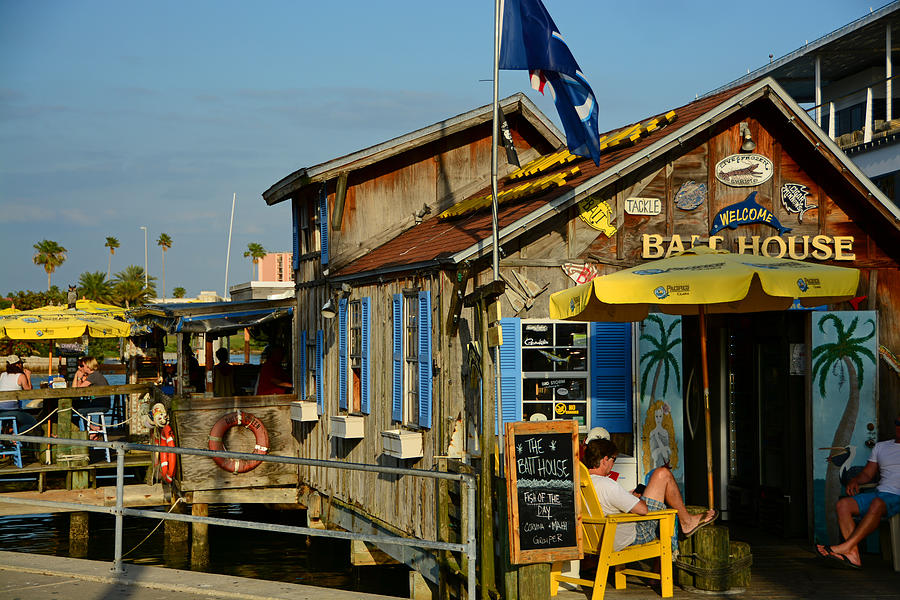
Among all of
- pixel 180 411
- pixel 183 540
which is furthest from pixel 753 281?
pixel 183 540

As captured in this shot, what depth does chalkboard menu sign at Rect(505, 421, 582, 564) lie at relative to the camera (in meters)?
8.23

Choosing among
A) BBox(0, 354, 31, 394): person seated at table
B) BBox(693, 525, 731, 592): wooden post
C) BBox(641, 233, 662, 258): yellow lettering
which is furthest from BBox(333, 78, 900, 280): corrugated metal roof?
BBox(0, 354, 31, 394): person seated at table

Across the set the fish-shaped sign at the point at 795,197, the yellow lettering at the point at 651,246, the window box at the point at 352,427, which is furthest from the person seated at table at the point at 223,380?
the fish-shaped sign at the point at 795,197

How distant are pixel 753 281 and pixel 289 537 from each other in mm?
12675

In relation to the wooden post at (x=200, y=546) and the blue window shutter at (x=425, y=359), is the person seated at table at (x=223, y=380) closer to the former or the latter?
the wooden post at (x=200, y=546)

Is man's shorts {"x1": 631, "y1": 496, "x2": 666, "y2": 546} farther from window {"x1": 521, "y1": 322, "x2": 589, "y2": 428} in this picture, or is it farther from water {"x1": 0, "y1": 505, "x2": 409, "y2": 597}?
water {"x1": 0, "y1": 505, "x2": 409, "y2": 597}

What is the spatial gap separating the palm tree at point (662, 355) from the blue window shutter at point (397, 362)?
304 centimetres

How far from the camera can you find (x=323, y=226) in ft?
52.7

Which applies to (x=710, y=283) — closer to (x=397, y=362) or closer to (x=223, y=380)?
(x=397, y=362)

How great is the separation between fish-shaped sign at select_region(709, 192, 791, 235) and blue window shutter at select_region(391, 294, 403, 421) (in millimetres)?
3797

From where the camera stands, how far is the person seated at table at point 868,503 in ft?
31.5

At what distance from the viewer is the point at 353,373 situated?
1452 cm

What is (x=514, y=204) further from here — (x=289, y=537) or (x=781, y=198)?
(x=289, y=537)

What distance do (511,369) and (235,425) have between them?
23.1 feet
